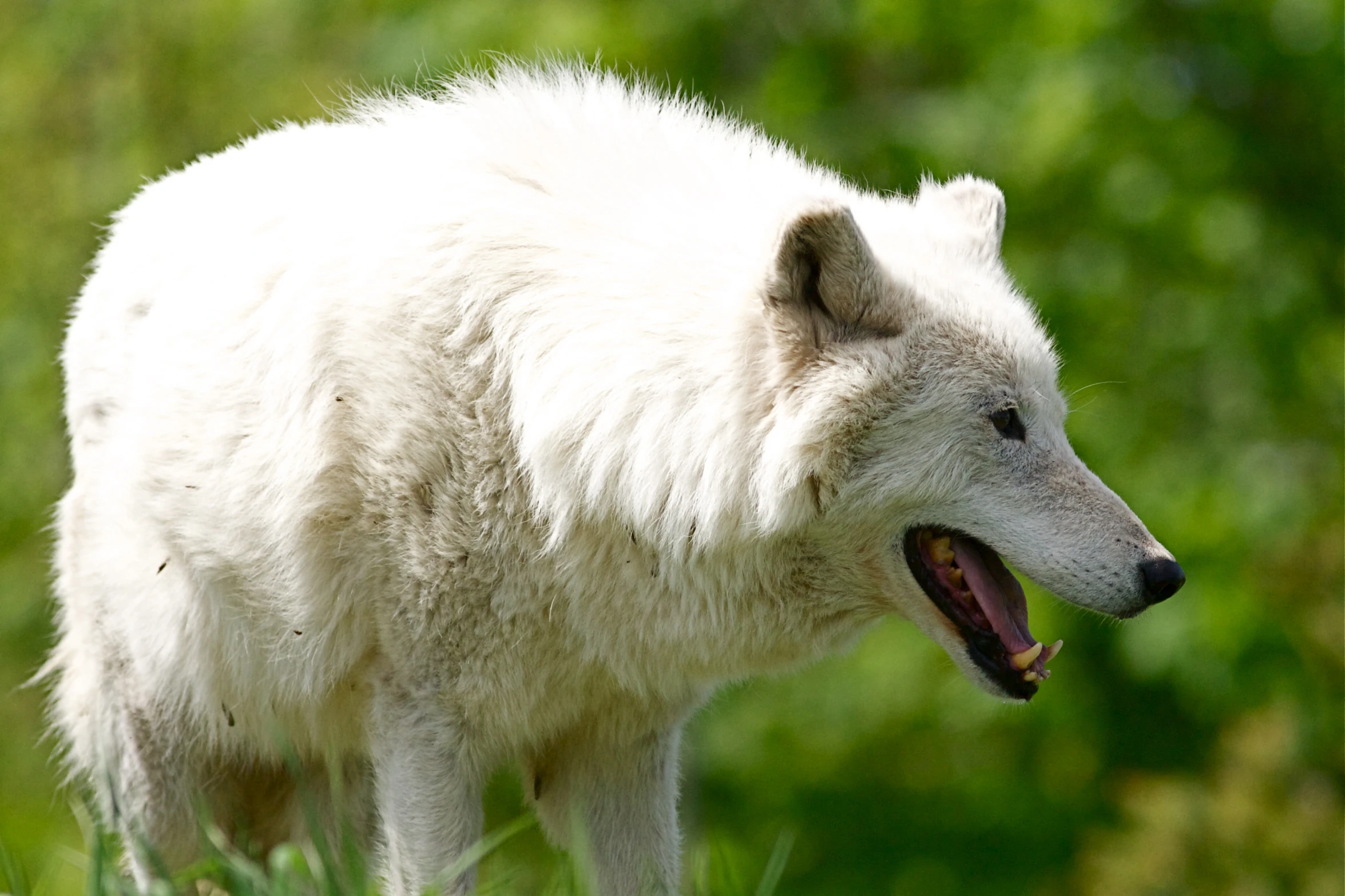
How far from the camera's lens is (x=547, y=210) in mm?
3514

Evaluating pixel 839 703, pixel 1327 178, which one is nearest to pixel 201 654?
pixel 839 703

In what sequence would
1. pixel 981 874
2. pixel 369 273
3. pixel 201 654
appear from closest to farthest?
pixel 369 273
pixel 201 654
pixel 981 874

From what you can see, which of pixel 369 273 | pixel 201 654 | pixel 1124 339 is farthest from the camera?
pixel 1124 339

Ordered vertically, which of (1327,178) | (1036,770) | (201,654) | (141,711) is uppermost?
(1327,178)

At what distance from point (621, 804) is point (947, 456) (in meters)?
1.30

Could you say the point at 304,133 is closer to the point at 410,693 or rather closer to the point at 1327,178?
the point at 410,693

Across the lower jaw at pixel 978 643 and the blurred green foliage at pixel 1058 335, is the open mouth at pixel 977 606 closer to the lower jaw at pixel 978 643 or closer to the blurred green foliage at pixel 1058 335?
the lower jaw at pixel 978 643

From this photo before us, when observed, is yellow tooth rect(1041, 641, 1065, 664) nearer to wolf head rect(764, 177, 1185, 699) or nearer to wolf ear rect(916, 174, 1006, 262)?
wolf head rect(764, 177, 1185, 699)

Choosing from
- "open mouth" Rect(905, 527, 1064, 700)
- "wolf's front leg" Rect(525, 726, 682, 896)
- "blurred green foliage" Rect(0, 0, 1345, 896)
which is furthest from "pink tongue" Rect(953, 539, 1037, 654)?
"blurred green foliage" Rect(0, 0, 1345, 896)

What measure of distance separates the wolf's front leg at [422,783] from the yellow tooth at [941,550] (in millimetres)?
1140

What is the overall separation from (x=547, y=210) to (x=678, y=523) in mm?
821

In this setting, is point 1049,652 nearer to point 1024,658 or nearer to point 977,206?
point 1024,658

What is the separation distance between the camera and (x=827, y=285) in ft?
10.1

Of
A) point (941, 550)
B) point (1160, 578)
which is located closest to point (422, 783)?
point (941, 550)
